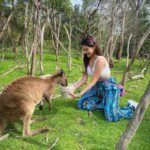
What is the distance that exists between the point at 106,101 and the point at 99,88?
0.32 m

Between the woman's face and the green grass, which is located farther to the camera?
the woman's face

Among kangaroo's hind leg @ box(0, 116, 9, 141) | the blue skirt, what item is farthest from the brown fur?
the blue skirt

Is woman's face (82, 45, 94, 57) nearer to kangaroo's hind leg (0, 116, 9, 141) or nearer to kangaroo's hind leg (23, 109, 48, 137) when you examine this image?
kangaroo's hind leg (23, 109, 48, 137)

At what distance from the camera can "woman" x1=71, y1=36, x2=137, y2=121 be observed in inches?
243

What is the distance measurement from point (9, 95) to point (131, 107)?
2693mm

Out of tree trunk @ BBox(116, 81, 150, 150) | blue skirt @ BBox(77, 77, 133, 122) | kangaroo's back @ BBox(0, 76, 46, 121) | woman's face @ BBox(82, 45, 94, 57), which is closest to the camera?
tree trunk @ BBox(116, 81, 150, 150)

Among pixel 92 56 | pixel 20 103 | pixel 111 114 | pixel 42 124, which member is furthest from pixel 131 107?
pixel 20 103

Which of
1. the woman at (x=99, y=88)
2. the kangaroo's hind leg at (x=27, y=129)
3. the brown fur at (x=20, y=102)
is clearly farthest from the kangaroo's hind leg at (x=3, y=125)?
the woman at (x=99, y=88)

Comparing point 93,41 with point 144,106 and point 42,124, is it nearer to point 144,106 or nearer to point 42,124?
point 42,124

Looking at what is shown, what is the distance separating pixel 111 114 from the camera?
6496 mm

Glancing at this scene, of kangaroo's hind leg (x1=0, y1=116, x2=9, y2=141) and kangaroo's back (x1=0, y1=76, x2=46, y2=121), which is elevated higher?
kangaroo's back (x1=0, y1=76, x2=46, y2=121)

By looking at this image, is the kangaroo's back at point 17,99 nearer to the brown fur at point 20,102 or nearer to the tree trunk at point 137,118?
the brown fur at point 20,102

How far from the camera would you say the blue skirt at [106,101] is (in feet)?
21.4

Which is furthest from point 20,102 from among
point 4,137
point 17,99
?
point 4,137
